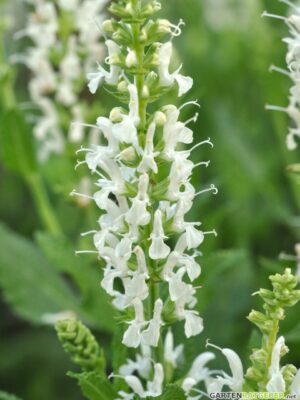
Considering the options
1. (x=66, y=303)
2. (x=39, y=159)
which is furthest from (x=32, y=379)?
(x=39, y=159)

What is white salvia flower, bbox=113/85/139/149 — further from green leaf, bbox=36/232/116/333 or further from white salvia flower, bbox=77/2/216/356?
green leaf, bbox=36/232/116/333

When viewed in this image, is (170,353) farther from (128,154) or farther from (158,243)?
(128,154)

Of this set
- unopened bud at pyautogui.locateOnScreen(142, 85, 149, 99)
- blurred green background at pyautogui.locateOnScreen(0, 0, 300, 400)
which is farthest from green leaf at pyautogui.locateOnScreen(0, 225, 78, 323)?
unopened bud at pyautogui.locateOnScreen(142, 85, 149, 99)

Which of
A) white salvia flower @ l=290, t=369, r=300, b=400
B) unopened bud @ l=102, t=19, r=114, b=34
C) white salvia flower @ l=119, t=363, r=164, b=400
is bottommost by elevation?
white salvia flower @ l=119, t=363, r=164, b=400

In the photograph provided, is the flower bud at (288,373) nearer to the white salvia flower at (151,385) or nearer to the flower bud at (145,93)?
the white salvia flower at (151,385)

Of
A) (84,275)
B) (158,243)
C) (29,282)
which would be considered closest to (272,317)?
(158,243)

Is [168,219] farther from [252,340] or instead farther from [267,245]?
[267,245]

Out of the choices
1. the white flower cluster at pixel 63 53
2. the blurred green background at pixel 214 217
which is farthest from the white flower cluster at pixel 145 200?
the white flower cluster at pixel 63 53
